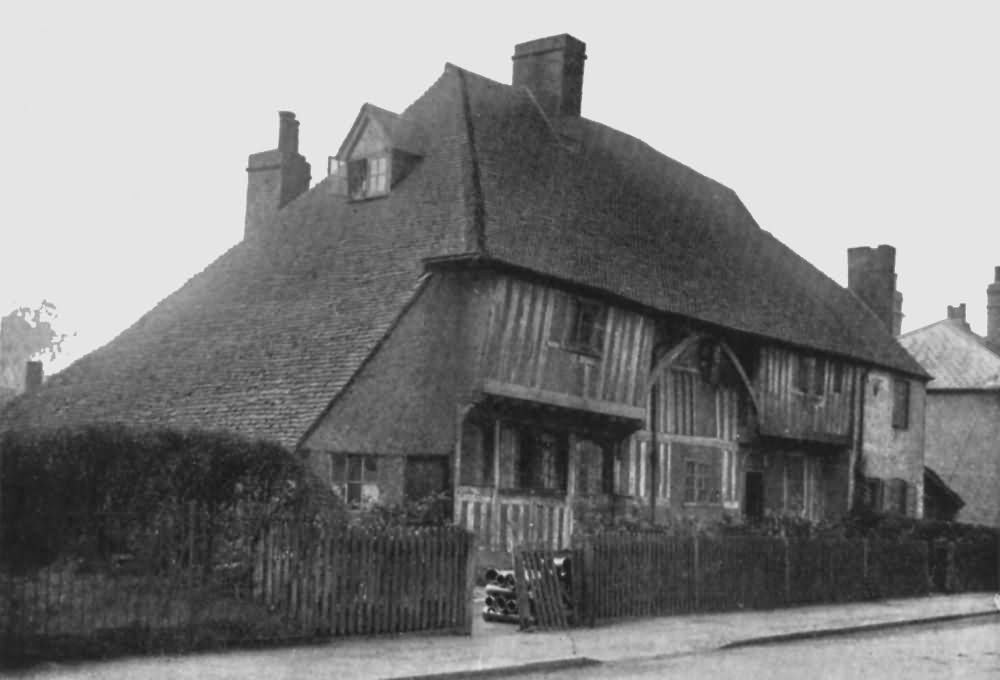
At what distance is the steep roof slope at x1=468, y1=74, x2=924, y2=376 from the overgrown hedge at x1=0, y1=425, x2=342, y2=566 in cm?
791

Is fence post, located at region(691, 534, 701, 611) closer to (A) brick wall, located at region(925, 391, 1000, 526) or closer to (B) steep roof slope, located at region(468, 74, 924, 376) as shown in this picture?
(B) steep roof slope, located at region(468, 74, 924, 376)

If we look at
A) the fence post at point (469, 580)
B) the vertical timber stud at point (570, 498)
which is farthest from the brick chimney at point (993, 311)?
the fence post at point (469, 580)

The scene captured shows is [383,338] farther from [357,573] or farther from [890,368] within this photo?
[890,368]

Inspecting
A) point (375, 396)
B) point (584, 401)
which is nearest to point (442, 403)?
point (375, 396)

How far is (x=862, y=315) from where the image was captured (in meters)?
36.0

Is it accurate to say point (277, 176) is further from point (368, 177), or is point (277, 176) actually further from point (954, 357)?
point (954, 357)

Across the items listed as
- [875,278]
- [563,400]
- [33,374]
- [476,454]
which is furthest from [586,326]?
[33,374]

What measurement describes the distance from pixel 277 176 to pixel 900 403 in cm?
1858

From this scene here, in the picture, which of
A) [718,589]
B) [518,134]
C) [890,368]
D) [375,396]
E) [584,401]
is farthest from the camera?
[890,368]

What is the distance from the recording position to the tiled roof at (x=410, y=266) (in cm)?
2231

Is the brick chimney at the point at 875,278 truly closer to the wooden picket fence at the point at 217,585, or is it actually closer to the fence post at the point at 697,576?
the fence post at the point at 697,576

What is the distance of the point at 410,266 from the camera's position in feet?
74.4

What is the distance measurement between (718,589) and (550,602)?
4367 millimetres

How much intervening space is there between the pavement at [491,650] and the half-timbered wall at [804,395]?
370 inches
